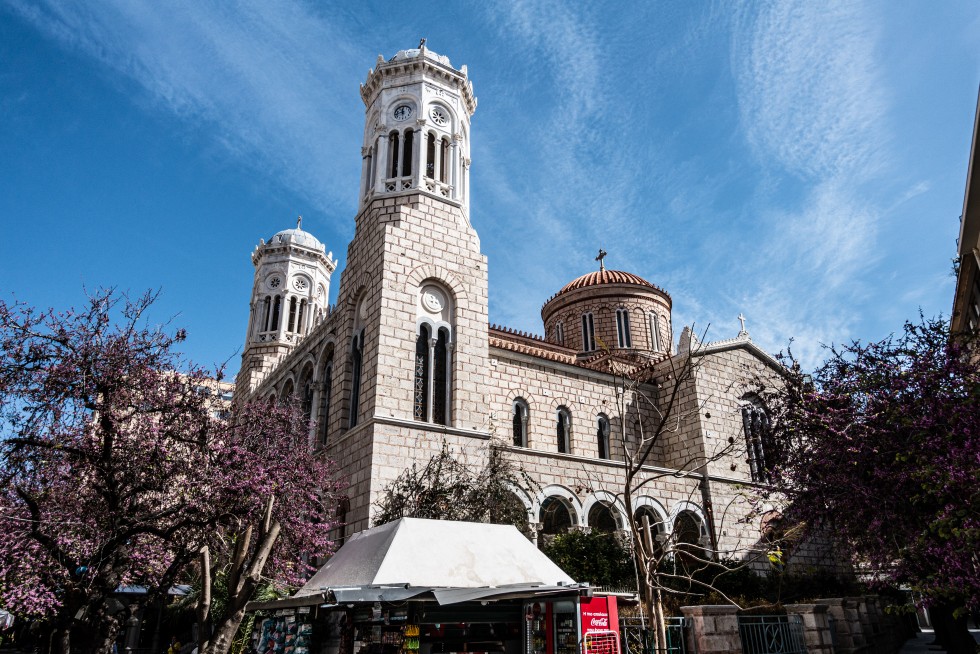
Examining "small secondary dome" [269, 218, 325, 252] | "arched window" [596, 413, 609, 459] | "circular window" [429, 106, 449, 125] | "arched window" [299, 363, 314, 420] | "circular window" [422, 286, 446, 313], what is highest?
"small secondary dome" [269, 218, 325, 252]

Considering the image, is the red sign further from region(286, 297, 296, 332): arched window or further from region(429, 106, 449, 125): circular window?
region(286, 297, 296, 332): arched window

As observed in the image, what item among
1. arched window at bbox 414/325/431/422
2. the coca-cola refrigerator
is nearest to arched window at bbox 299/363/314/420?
arched window at bbox 414/325/431/422

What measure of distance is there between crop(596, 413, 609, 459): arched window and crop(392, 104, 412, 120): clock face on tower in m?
11.5

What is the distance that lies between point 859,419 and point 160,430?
43.2ft

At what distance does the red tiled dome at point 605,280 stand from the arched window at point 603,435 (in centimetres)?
1146

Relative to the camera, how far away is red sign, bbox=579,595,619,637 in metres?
8.37

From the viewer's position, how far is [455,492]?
1502 cm

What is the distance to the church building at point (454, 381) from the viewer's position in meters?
16.1

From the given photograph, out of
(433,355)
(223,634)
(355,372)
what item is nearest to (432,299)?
(433,355)

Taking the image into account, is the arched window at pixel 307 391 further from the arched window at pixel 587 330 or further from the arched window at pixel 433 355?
the arched window at pixel 587 330

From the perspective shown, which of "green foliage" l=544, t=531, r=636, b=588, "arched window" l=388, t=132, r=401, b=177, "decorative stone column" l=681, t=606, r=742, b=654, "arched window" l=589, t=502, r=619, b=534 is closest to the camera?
"decorative stone column" l=681, t=606, r=742, b=654

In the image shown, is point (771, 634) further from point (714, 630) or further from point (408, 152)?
point (408, 152)

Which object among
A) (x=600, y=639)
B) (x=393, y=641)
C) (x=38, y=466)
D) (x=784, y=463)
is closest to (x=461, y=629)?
(x=393, y=641)

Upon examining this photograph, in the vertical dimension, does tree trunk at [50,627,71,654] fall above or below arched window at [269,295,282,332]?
below
